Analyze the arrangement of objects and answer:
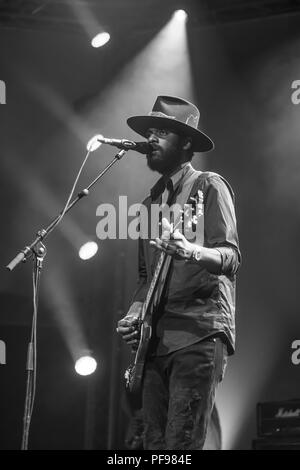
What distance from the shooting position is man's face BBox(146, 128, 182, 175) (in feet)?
10.5

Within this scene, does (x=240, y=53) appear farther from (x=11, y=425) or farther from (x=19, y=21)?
(x=11, y=425)

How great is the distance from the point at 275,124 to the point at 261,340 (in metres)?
2.14

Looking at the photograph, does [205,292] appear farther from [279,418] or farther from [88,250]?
[88,250]

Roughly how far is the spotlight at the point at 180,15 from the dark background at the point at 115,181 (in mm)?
80

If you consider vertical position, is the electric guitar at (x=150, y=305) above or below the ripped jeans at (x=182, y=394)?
above

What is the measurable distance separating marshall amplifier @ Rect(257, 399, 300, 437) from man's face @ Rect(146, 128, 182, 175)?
2.52m

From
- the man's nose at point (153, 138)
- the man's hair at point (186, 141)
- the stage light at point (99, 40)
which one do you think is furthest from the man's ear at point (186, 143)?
the stage light at point (99, 40)

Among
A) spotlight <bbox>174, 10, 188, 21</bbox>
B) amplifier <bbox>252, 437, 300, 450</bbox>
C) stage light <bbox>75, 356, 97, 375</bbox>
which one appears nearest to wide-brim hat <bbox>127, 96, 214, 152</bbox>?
amplifier <bbox>252, 437, 300, 450</bbox>

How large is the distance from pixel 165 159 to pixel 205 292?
693 millimetres

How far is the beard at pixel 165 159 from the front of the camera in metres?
3.18

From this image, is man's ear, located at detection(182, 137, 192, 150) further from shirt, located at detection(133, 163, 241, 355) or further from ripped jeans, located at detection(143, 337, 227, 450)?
ripped jeans, located at detection(143, 337, 227, 450)

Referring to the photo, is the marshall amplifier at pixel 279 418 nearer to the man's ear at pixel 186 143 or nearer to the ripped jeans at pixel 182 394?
the ripped jeans at pixel 182 394

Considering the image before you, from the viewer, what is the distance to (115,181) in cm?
701
